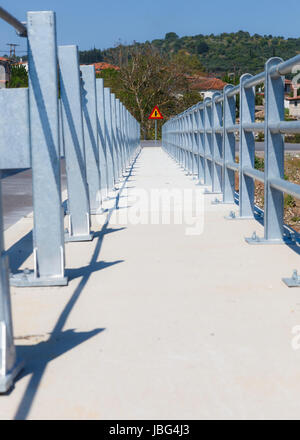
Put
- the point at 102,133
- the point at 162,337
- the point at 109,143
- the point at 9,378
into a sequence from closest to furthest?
the point at 9,378, the point at 162,337, the point at 102,133, the point at 109,143

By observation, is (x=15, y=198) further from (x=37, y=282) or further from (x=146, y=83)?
(x=146, y=83)

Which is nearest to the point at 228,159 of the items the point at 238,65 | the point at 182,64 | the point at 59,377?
the point at 59,377

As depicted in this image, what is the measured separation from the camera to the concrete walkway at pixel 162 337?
2.62 meters

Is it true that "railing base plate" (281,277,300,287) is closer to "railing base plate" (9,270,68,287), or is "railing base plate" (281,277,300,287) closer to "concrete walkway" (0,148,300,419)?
"concrete walkway" (0,148,300,419)

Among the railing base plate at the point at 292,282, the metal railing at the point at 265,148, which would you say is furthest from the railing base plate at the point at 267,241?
the railing base plate at the point at 292,282

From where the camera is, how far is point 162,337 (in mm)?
3389

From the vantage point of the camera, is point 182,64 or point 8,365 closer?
point 8,365

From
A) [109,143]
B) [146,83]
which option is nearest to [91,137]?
[109,143]

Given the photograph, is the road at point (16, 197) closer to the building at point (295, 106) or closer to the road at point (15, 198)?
the road at point (15, 198)

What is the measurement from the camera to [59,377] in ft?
9.55

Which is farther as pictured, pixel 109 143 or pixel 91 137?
pixel 109 143
